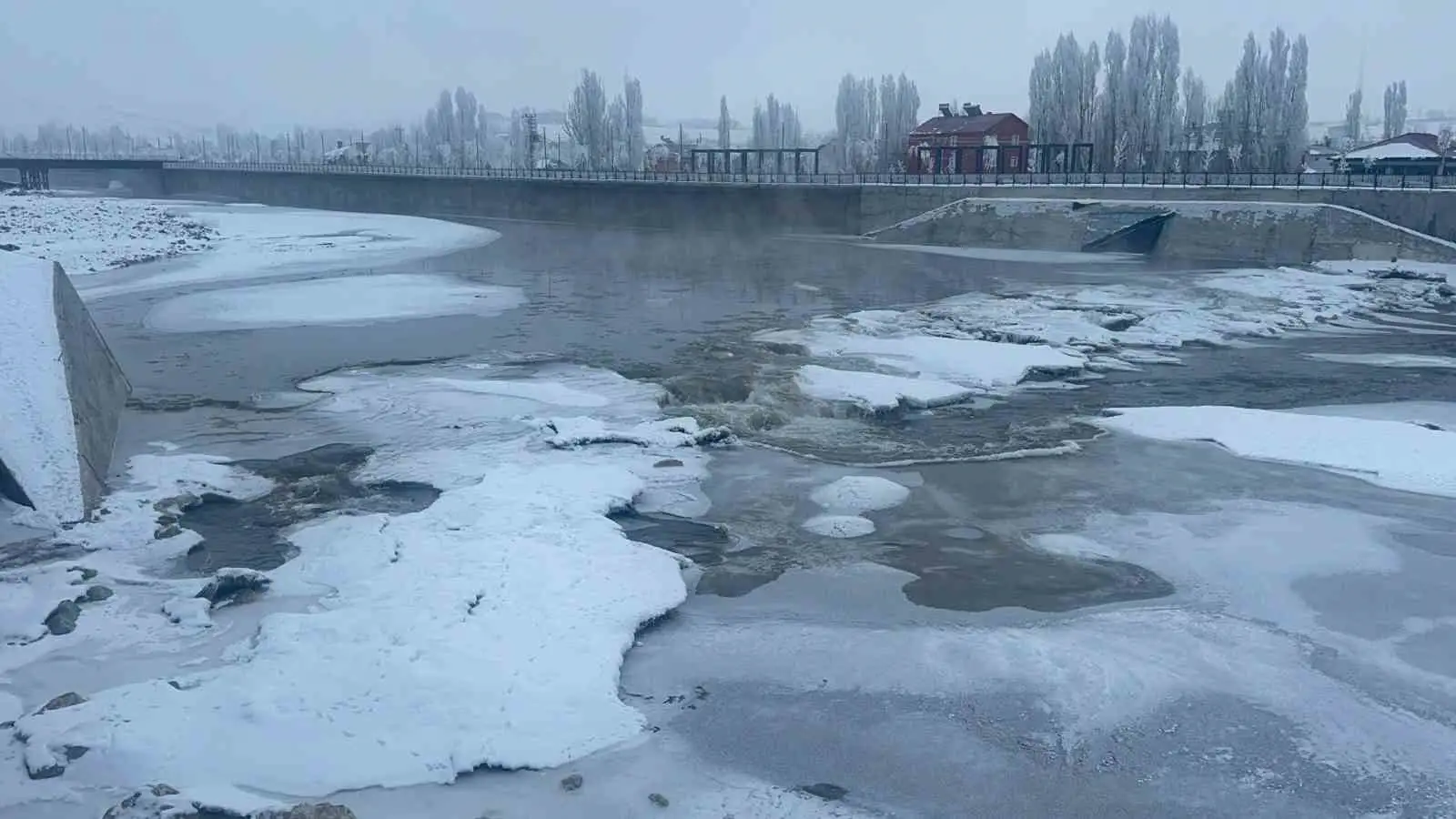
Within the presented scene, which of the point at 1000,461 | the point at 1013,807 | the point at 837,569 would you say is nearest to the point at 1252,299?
the point at 1000,461

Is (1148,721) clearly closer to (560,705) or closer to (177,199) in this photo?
(560,705)

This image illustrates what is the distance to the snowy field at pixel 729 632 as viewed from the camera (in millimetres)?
6988

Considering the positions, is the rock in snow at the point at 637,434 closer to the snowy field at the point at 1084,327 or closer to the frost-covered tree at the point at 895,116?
the snowy field at the point at 1084,327

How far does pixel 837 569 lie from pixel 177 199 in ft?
324

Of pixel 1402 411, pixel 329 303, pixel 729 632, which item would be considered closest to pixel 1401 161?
pixel 1402 411

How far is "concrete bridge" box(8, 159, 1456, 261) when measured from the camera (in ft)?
128

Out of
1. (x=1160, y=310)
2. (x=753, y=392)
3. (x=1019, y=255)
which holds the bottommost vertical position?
(x=753, y=392)

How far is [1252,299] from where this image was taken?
30203mm

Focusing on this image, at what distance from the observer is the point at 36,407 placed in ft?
41.3

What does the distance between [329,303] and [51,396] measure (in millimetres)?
16838

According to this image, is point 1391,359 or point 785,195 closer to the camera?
point 1391,359

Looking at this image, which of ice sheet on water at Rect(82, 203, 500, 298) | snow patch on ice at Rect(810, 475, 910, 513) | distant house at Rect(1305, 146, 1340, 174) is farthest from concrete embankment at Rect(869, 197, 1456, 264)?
snow patch on ice at Rect(810, 475, 910, 513)

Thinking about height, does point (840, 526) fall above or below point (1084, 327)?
below

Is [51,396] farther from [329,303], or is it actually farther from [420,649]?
[329,303]
